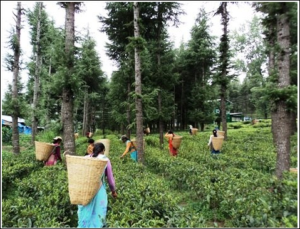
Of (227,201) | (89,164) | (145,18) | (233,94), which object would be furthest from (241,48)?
(233,94)

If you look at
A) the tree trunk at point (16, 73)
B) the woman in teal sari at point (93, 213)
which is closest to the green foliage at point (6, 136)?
the tree trunk at point (16, 73)

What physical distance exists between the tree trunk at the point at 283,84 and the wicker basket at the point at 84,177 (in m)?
3.16

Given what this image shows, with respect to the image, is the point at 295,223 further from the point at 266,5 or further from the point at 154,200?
the point at 266,5

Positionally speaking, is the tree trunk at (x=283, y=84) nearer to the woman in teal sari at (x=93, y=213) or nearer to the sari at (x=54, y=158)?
the woman in teal sari at (x=93, y=213)

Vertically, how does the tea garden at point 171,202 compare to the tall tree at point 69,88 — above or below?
below

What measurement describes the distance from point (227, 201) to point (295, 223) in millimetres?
1604

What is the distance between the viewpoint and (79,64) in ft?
25.9

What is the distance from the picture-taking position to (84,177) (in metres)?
3.40

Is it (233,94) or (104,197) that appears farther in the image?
(233,94)

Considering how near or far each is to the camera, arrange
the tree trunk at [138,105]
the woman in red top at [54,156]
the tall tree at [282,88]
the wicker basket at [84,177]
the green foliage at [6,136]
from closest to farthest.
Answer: the wicker basket at [84,177] → the tall tree at [282,88] → the woman in red top at [54,156] → the tree trunk at [138,105] → the green foliage at [6,136]

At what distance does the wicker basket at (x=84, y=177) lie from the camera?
11.1 feet

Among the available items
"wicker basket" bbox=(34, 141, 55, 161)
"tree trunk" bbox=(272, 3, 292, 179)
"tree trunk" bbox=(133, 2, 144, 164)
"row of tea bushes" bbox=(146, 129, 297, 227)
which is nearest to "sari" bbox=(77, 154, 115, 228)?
"row of tea bushes" bbox=(146, 129, 297, 227)

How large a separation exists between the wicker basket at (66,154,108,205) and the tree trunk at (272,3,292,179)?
3.16m

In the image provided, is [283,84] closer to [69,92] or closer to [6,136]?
[69,92]
